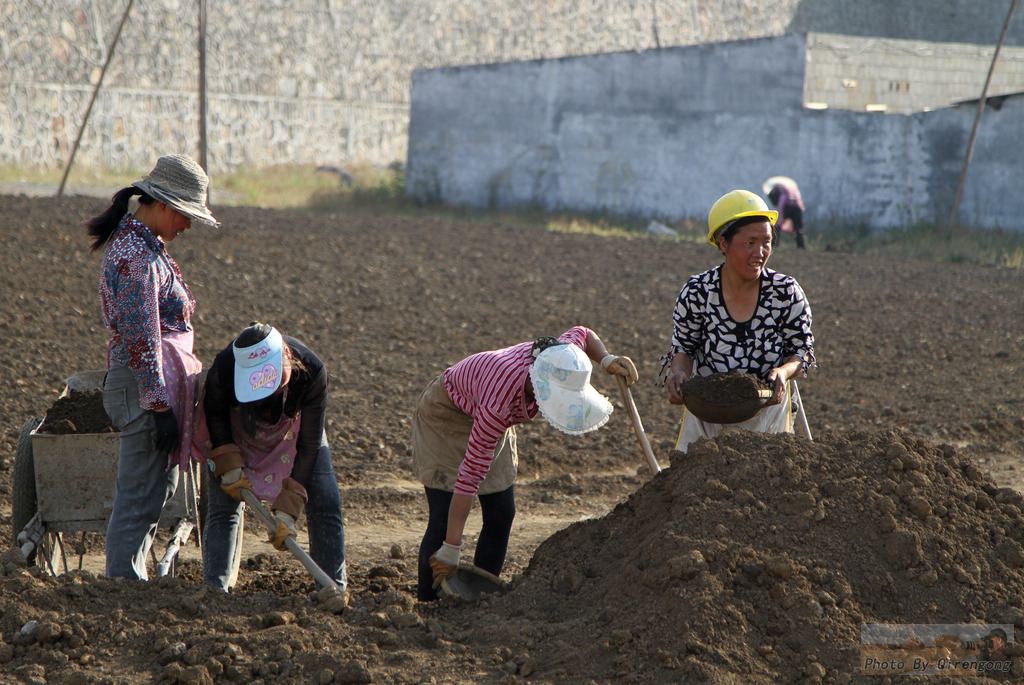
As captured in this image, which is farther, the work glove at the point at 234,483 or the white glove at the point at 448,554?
the work glove at the point at 234,483

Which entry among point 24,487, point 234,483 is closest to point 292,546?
point 234,483

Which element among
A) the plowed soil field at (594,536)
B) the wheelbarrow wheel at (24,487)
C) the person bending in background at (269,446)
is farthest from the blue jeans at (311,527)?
the wheelbarrow wheel at (24,487)

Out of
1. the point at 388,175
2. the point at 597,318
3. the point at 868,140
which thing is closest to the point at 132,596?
the point at 597,318

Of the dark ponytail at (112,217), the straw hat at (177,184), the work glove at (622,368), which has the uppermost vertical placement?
the straw hat at (177,184)

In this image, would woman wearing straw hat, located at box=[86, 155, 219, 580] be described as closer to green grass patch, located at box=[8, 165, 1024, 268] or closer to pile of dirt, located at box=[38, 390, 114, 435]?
pile of dirt, located at box=[38, 390, 114, 435]

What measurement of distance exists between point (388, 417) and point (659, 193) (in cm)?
1302

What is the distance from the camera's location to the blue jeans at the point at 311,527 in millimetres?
3742

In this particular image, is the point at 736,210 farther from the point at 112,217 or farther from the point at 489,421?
the point at 112,217

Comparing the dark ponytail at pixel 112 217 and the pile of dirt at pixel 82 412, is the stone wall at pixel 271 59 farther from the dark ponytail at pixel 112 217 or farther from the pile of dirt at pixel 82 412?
the dark ponytail at pixel 112 217

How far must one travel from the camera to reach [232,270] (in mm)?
10156

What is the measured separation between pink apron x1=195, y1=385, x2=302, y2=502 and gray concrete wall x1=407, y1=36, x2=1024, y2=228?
49.9 feet

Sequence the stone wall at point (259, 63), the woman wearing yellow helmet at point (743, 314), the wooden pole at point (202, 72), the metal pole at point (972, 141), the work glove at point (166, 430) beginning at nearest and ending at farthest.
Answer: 1. the work glove at point (166, 430)
2. the woman wearing yellow helmet at point (743, 314)
3. the wooden pole at point (202, 72)
4. the metal pole at point (972, 141)
5. the stone wall at point (259, 63)

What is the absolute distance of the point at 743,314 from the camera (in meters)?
3.63

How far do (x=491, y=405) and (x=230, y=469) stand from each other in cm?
105
